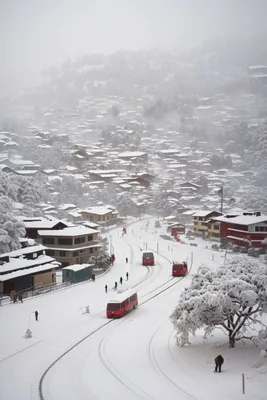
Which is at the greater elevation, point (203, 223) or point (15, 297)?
point (15, 297)

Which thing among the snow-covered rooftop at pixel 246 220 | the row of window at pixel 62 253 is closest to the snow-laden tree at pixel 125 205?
the snow-covered rooftop at pixel 246 220

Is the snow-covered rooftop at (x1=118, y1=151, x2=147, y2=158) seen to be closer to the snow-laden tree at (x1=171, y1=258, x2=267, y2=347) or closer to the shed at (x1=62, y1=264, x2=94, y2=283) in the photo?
the shed at (x1=62, y1=264, x2=94, y2=283)

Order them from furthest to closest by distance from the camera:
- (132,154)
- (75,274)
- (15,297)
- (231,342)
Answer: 1. (132,154)
2. (75,274)
3. (15,297)
4. (231,342)

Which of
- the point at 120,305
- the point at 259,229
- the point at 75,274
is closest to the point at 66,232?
the point at 75,274

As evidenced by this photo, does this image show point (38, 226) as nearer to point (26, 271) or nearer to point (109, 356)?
point (26, 271)

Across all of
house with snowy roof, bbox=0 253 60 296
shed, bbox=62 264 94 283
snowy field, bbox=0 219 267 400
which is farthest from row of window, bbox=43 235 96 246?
→ snowy field, bbox=0 219 267 400

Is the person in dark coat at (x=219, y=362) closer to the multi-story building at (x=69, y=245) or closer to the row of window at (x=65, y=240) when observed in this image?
the multi-story building at (x=69, y=245)
